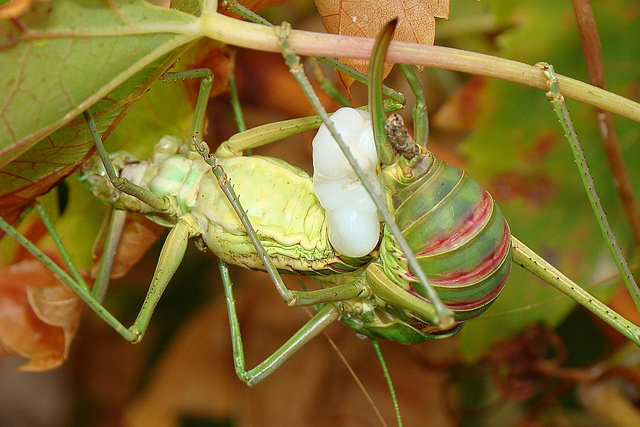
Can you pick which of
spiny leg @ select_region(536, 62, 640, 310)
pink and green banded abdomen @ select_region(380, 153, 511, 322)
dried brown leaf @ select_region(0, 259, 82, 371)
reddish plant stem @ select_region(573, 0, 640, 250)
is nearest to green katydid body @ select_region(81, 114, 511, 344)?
pink and green banded abdomen @ select_region(380, 153, 511, 322)

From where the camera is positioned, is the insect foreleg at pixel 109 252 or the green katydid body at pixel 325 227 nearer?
the green katydid body at pixel 325 227

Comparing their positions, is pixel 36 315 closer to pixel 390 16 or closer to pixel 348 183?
pixel 348 183

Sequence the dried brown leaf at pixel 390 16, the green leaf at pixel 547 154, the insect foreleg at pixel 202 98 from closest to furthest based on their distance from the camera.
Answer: the dried brown leaf at pixel 390 16, the insect foreleg at pixel 202 98, the green leaf at pixel 547 154

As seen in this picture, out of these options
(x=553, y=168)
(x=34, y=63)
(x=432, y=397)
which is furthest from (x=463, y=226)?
(x=432, y=397)

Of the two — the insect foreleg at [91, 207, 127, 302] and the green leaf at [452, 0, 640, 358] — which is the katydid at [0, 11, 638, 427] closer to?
the insect foreleg at [91, 207, 127, 302]

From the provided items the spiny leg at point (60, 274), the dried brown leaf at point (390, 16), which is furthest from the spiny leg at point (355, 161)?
the spiny leg at point (60, 274)

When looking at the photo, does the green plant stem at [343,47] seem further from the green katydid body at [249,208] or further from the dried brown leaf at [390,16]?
the green katydid body at [249,208]

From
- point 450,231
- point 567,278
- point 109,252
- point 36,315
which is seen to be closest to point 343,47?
point 450,231
